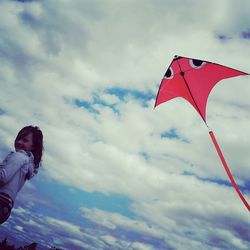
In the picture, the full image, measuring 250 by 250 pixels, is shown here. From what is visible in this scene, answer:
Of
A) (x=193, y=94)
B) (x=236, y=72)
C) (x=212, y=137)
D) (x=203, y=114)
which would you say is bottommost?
(x=212, y=137)

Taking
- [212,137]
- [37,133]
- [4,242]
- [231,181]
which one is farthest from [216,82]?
[4,242]

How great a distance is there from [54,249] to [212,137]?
9.91 metres

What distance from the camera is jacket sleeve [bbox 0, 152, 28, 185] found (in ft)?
11.1

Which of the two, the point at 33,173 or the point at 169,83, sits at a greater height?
the point at 169,83

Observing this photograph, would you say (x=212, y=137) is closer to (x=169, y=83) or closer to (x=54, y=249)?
(x=169, y=83)

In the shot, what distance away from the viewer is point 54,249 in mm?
13641

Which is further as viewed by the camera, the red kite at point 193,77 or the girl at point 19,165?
the red kite at point 193,77

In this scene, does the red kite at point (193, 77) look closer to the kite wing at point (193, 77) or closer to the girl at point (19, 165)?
the kite wing at point (193, 77)

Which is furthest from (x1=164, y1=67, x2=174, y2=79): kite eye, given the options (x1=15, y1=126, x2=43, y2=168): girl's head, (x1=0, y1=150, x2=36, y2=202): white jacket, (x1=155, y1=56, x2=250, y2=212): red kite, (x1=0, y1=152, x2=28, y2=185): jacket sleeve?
(x1=0, y1=152, x2=28, y2=185): jacket sleeve

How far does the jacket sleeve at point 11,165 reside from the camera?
3387mm

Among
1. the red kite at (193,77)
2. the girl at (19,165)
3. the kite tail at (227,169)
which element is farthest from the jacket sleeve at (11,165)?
the red kite at (193,77)

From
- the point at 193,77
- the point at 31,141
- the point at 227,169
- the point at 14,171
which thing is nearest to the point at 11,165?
the point at 14,171

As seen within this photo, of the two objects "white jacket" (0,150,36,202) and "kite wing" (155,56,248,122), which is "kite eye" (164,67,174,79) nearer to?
"kite wing" (155,56,248,122)

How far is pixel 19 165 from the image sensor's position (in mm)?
3570
